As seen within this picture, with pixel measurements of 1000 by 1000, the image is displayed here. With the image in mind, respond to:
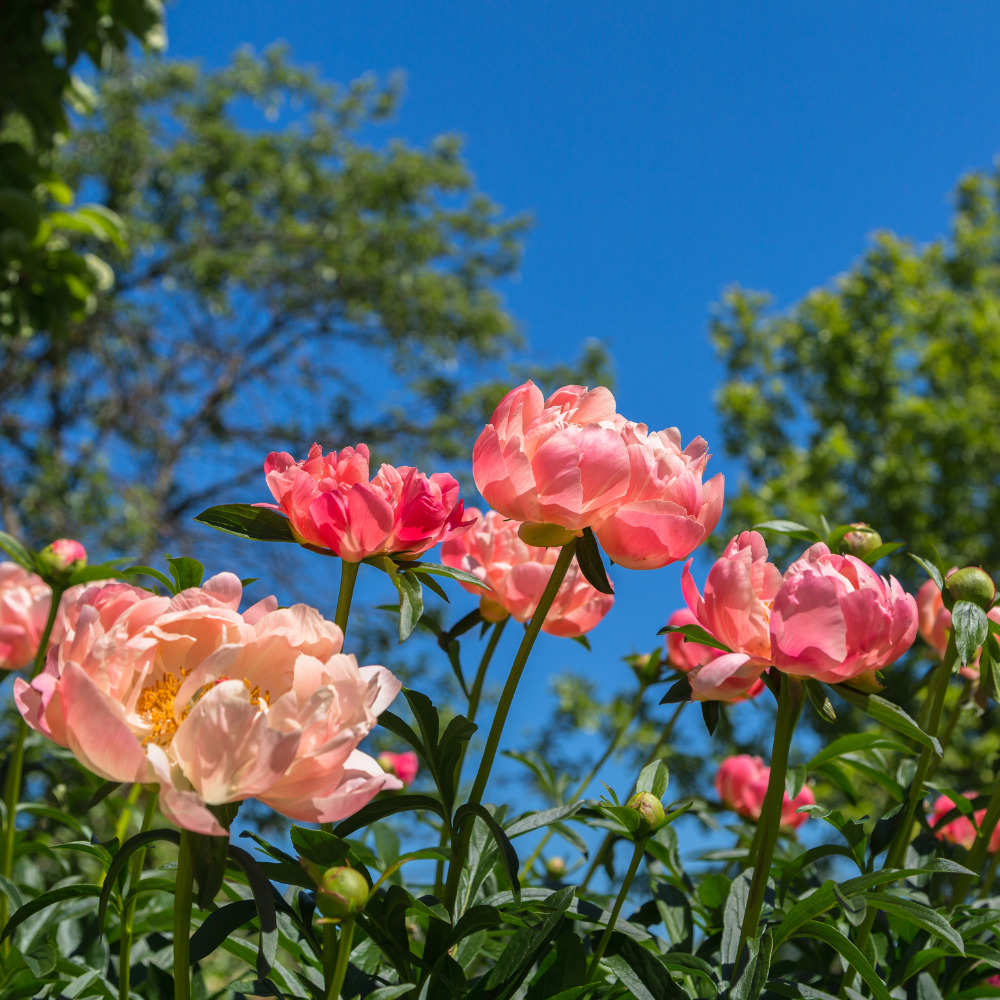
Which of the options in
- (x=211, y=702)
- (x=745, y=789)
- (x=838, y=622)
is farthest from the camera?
(x=745, y=789)

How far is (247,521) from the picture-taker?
0.57m

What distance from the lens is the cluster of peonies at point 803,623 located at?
1.67 feet

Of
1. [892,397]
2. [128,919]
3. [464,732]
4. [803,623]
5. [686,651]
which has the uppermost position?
[892,397]

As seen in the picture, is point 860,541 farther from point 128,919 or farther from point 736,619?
point 128,919

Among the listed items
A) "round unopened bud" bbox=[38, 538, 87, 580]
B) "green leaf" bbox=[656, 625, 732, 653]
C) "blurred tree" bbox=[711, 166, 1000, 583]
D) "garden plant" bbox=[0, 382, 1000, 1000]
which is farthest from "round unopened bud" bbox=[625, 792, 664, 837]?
"blurred tree" bbox=[711, 166, 1000, 583]

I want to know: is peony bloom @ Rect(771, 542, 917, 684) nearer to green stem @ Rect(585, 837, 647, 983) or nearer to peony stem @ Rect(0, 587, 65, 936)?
green stem @ Rect(585, 837, 647, 983)

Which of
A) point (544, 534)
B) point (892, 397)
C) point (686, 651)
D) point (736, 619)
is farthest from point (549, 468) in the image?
point (892, 397)

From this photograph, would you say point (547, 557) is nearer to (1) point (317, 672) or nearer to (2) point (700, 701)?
(2) point (700, 701)

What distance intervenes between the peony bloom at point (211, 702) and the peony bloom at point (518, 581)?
0.23 metres

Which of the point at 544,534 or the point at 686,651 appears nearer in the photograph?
the point at 544,534

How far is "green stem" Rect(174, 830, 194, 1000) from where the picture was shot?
442 millimetres

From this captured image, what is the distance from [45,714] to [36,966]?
1.15ft

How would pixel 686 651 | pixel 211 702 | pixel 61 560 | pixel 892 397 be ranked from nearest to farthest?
pixel 211 702 < pixel 61 560 < pixel 686 651 < pixel 892 397

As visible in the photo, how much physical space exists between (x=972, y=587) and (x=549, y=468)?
0.94 ft
